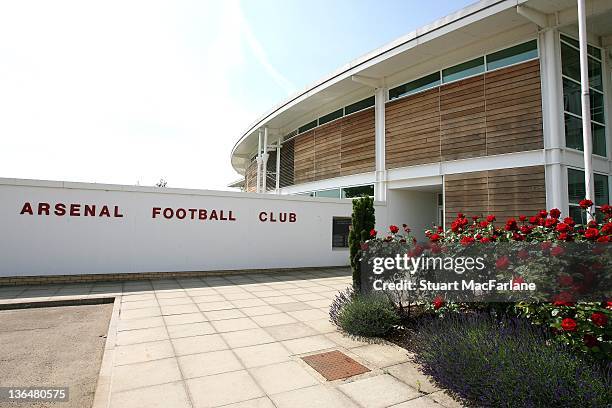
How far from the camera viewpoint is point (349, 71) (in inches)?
549

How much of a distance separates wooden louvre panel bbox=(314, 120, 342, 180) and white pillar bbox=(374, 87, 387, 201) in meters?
2.35

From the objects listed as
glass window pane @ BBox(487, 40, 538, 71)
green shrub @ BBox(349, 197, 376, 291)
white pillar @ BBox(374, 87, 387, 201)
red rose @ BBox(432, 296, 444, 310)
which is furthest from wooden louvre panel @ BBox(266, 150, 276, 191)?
red rose @ BBox(432, 296, 444, 310)

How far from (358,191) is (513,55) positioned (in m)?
7.24

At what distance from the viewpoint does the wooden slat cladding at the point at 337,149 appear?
48.8ft

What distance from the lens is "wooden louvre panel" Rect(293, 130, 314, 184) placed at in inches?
708

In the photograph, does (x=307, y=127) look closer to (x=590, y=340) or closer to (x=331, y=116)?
(x=331, y=116)

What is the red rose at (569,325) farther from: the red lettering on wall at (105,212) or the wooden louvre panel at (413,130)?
the red lettering on wall at (105,212)

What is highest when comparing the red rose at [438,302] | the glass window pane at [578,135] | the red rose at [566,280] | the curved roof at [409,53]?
the curved roof at [409,53]

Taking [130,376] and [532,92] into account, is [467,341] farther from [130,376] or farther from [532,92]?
[532,92]

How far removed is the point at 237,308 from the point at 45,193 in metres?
6.35

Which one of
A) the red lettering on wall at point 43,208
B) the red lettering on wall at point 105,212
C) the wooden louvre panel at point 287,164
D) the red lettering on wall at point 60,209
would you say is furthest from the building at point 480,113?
the red lettering on wall at point 43,208

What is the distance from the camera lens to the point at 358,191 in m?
15.2

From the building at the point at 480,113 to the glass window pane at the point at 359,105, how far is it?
0.06 m

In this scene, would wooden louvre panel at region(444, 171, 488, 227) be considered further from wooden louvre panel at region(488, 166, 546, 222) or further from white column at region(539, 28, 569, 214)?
white column at region(539, 28, 569, 214)
